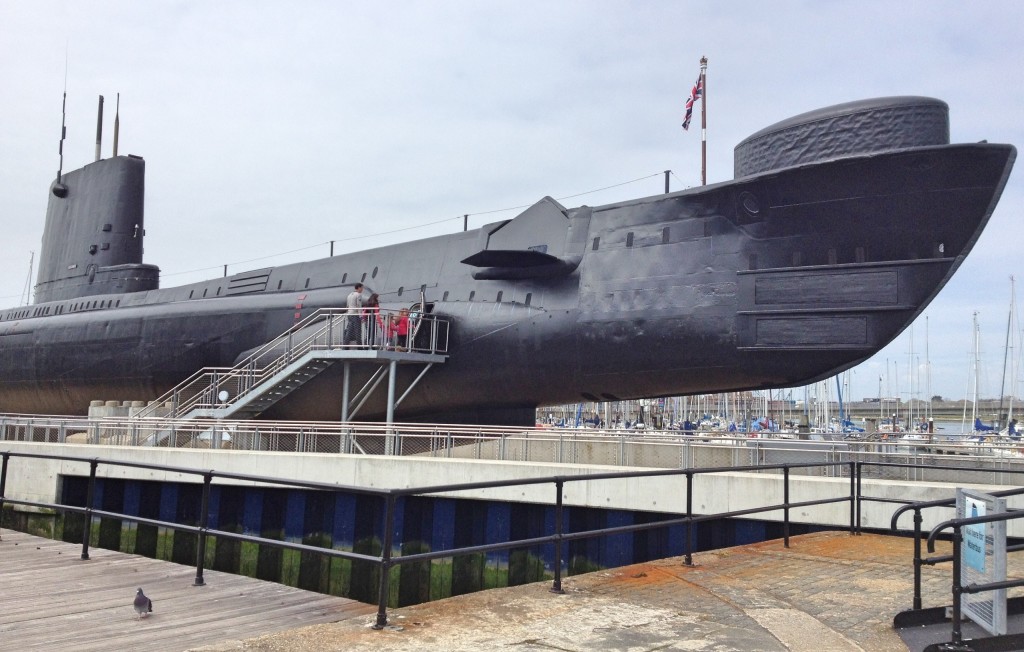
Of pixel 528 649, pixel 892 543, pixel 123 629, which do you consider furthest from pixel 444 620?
pixel 892 543

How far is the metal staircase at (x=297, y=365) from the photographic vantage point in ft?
60.8

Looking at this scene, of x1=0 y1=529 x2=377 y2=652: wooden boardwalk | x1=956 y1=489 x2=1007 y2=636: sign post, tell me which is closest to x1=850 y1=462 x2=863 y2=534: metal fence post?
x1=956 y1=489 x2=1007 y2=636: sign post

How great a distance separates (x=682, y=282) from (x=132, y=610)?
11.4 m

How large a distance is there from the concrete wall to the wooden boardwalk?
131 cm

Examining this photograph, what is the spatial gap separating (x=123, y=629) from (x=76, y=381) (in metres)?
23.8

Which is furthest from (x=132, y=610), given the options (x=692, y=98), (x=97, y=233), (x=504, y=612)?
(x=97, y=233)

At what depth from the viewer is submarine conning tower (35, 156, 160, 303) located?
92.5 ft

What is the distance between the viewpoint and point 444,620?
5.77 meters

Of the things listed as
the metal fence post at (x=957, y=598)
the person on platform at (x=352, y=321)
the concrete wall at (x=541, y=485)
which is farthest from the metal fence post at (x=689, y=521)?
the person on platform at (x=352, y=321)

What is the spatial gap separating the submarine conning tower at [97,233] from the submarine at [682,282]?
5.99 meters

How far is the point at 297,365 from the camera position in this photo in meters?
19.2

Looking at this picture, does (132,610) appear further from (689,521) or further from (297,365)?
(297,365)

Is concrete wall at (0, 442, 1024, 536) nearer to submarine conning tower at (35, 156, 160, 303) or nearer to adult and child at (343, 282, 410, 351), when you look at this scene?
adult and child at (343, 282, 410, 351)

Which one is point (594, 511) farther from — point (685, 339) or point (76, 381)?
point (76, 381)
